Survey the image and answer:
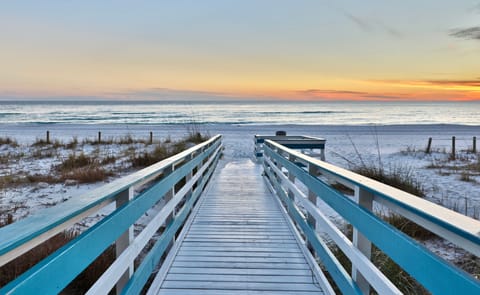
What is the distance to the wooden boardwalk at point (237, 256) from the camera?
3.04 m

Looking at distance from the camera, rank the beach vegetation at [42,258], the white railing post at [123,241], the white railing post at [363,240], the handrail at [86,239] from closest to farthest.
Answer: the handrail at [86,239] → the white railing post at [363,240] → the white railing post at [123,241] → the beach vegetation at [42,258]

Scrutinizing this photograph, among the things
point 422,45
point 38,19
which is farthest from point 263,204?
point 422,45

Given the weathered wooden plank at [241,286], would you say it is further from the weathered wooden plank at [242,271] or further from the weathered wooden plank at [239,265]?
the weathered wooden plank at [239,265]

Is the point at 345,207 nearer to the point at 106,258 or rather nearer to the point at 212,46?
the point at 106,258

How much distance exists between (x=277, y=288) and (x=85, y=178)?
7155 mm

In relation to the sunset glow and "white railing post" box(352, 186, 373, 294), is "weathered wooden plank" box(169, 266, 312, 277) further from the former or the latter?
the sunset glow

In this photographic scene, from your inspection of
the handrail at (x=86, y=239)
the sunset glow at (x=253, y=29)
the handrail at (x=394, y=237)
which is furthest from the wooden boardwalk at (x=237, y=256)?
the sunset glow at (x=253, y=29)

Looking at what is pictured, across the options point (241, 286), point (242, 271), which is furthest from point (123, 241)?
point (242, 271)

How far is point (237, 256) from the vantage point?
3.73 meters

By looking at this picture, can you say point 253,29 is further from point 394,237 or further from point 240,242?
point 394,237

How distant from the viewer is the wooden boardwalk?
120 inches

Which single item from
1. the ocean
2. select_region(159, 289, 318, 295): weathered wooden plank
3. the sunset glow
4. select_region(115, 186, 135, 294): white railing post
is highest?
the sunset glow

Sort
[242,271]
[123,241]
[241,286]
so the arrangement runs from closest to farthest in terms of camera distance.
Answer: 1. [123,241]
2. [241,286]
3. [242,271]

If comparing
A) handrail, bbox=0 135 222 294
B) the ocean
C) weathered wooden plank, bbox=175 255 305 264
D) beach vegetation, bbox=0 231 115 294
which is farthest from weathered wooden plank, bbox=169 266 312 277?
the ocean
